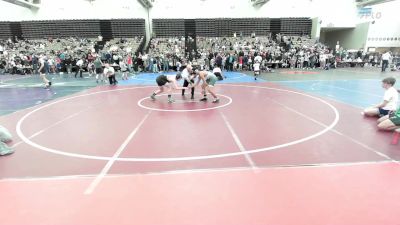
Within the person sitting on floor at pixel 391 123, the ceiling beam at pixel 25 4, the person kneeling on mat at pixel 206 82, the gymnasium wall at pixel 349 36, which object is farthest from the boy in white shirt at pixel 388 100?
the ceiling beam at pixel 25 4

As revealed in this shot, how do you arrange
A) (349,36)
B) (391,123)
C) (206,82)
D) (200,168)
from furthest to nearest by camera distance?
(349,36)
(206,82)
(391,123)
(200,168)

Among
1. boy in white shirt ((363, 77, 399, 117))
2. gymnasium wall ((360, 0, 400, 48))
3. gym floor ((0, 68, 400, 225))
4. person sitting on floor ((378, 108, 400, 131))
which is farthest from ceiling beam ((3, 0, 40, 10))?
gymnasium wall ((360, 0, 400, 48))

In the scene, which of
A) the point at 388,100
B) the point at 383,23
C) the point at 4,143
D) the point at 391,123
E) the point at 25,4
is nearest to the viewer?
the point at 4,143

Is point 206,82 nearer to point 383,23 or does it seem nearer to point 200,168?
point 200,168

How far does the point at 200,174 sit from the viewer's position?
13.1 ft

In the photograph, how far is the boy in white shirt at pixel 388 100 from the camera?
6361 mm

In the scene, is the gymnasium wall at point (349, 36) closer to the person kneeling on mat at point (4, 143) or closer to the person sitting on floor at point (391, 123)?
the person sitting on floor at point (391, 123)

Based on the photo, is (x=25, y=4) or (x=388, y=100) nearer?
(x=388, y=100)

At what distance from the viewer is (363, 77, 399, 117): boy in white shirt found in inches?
250

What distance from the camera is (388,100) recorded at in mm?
6477

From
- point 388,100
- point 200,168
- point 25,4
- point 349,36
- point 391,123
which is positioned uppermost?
point 25,4

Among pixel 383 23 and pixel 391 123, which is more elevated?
pixel 383 23

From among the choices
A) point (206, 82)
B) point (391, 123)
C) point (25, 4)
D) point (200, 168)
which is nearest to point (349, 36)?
point (206, 82)

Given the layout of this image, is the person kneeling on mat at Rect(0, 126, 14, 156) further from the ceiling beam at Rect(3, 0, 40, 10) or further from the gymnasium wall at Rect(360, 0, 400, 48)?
the gymnasium wall at Rect(360, 0, 400, 48)
